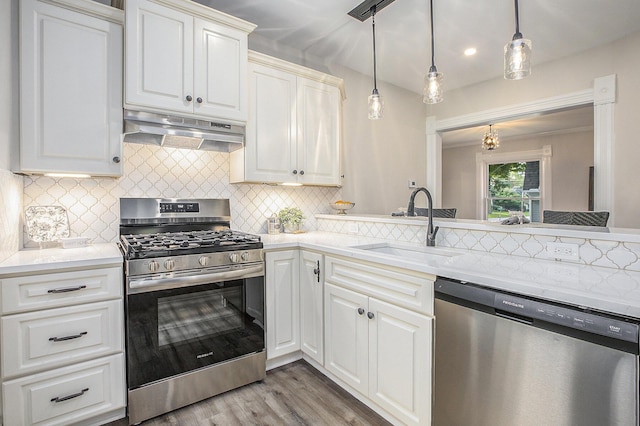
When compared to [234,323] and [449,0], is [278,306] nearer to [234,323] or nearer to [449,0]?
[234,323]

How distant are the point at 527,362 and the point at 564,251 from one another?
646 millimetres

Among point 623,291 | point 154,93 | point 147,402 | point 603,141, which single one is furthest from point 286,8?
point 603,141

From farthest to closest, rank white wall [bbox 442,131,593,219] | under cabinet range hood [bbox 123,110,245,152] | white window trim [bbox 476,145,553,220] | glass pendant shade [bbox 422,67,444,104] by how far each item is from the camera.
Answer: white window trim [bbox 476,145,553,220] → white wall [bbox 442,131,593,219] → under cabinet range hood [bbox 123,110,245,152] → glass pendant shade [bbox 422,67,444,104]

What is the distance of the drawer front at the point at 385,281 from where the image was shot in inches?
57.6

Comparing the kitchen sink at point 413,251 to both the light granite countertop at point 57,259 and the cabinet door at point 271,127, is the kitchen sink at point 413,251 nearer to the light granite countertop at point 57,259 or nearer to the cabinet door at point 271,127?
the cabinet door at point 271,127

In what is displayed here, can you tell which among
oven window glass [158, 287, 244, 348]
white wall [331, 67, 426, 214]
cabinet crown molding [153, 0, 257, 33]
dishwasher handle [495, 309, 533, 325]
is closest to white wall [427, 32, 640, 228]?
white wall [331, 67, 426, 214]

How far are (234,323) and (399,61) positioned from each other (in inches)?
118

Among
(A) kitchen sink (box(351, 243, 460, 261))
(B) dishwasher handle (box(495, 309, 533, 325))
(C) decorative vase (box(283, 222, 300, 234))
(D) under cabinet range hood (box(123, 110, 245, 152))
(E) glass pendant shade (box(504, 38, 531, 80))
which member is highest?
(E) glass pendant shade (box(504, 38, 531, 80))

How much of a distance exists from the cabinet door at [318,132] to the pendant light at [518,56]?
61.6 inches

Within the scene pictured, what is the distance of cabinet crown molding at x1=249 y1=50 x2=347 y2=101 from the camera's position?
98.3 inches

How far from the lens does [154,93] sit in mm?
1997

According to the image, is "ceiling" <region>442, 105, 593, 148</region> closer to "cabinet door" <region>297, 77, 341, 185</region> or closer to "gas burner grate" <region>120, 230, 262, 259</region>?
"cabinet door" <region>297, 77, 341, 185</region>

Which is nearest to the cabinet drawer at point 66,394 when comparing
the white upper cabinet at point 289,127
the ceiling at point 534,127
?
the white upper cabinet at point 289,127

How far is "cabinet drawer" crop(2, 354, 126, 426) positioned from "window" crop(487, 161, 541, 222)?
6522mm
